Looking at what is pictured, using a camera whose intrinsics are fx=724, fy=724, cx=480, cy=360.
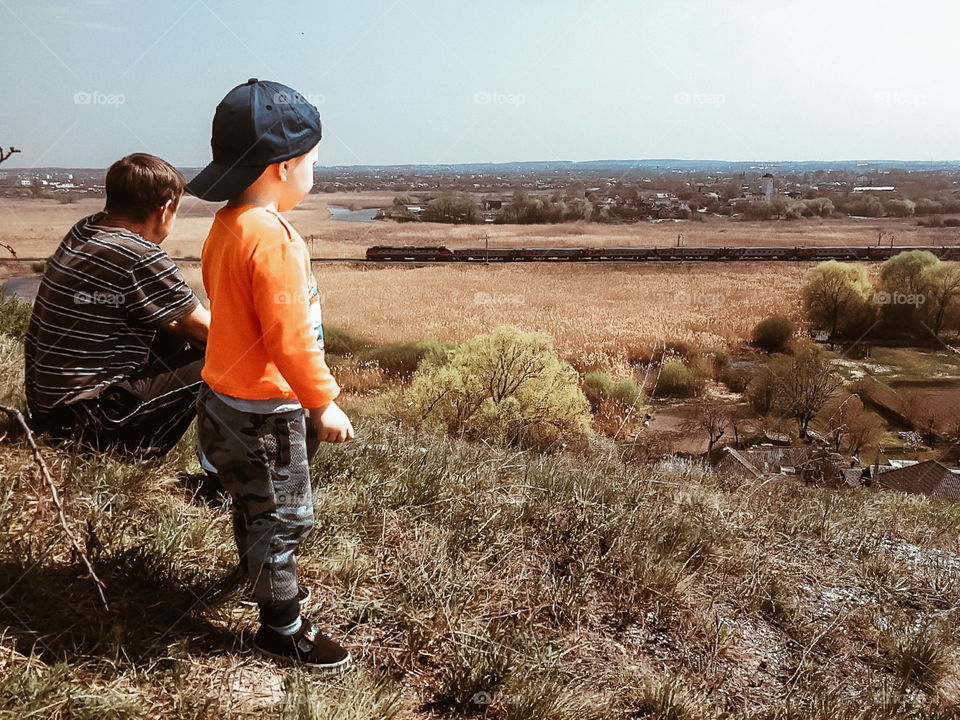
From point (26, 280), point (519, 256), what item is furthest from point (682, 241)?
point (26, 280)

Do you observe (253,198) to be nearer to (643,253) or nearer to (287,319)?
(287,319)

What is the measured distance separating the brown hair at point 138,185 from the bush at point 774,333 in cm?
5033

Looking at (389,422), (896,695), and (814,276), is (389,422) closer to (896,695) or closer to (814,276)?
(896,695)

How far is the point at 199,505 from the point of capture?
7.95 ft

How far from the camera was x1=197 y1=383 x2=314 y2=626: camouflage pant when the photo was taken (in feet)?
5.47

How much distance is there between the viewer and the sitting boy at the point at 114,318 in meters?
2.27

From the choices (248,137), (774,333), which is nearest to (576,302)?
(774,333)

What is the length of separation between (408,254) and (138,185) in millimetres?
48826

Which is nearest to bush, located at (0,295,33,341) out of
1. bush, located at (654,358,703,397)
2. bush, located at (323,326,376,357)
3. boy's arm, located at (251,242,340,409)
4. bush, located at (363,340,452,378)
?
boy's arm, located at (251,242,340,409)

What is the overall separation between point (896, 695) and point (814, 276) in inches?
2088

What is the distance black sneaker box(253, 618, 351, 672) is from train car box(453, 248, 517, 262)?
48864mm

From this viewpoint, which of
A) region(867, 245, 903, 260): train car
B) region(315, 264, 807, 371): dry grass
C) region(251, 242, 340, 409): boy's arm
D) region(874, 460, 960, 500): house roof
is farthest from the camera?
region(867, 245, 903, 260): train car

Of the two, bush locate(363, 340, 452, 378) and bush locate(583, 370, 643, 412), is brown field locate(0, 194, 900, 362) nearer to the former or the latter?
bush locate(363, 340, 452, 378)

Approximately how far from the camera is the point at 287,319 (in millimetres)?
1531
